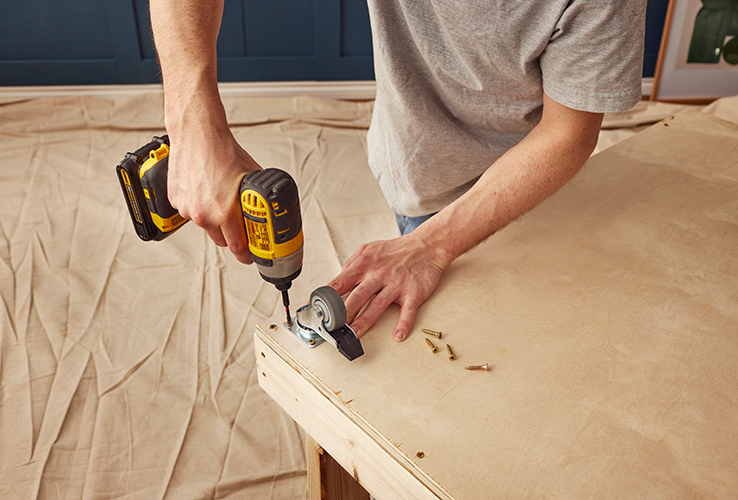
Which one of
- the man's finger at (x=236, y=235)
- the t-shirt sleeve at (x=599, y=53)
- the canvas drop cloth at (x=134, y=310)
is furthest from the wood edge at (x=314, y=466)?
the t-shirt sleeve at (x=599, y=53)

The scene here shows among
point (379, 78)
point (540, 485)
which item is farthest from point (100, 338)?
point (540, 485)

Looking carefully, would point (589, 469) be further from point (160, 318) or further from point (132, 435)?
point (160, 318)

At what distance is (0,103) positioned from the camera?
2936 mm

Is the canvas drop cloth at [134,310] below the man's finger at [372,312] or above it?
below

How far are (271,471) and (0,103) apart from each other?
2.67 m

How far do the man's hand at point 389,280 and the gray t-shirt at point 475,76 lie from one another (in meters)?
0.31

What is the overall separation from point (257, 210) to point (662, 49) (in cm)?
342

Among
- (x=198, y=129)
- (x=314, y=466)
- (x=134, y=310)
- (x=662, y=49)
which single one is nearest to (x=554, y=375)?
(x=314, y=466)

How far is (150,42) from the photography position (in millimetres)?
3123

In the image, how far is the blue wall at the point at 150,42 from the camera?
3.02 m

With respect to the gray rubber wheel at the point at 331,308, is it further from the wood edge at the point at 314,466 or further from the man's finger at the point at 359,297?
the wood edge at the point at 314,466

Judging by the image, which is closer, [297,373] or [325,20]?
[297,373]

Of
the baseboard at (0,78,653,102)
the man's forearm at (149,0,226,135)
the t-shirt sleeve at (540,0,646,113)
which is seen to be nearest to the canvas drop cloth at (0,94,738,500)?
the baseboard at (0,78,653,102)

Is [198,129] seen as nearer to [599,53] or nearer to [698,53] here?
[599,53]
